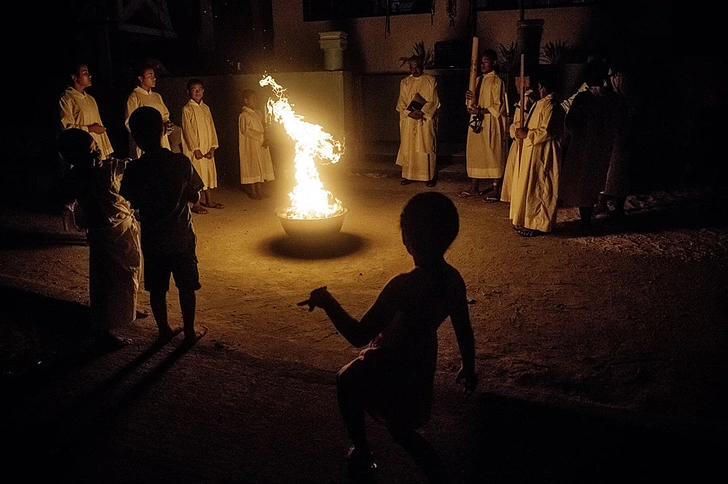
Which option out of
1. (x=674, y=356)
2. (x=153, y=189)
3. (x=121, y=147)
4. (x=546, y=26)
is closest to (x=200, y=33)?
(x=121, y=147)

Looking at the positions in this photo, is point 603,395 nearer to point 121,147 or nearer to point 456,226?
point 456,226

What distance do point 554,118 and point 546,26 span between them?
5.86 meters

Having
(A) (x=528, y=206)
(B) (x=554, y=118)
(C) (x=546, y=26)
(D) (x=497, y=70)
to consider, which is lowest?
(A) (x=528, y=206)

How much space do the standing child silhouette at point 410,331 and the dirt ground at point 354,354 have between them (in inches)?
26.2

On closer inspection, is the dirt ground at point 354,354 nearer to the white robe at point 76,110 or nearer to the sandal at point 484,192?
the white robe at point 76,110

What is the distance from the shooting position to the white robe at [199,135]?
9883mm

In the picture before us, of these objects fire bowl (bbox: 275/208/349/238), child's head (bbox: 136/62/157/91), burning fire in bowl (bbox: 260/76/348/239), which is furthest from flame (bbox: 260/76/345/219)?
child's head (bbox: 136/62/157/91)

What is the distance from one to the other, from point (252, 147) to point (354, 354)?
6871 mm

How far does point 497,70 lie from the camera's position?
10.3 m

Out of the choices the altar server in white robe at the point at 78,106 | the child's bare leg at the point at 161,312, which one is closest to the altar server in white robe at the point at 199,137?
the altar server in white robe at the point at 78,106

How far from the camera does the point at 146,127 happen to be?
441 cm

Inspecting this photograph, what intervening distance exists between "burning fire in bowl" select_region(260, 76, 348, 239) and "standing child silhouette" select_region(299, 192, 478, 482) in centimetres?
466

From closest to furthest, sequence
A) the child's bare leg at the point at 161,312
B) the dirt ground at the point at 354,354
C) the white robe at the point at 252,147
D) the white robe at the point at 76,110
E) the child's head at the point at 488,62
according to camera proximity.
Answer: the dirt ground at the point at 354,354, the child's bare leg at the point at 161,312, the white robe at the point at 76,110, the child's head at the point at 488,62, the white robe at the point at 252,147

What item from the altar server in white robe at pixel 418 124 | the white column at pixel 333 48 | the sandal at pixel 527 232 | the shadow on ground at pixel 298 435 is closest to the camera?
the shadow on ground at pixel 298 435
